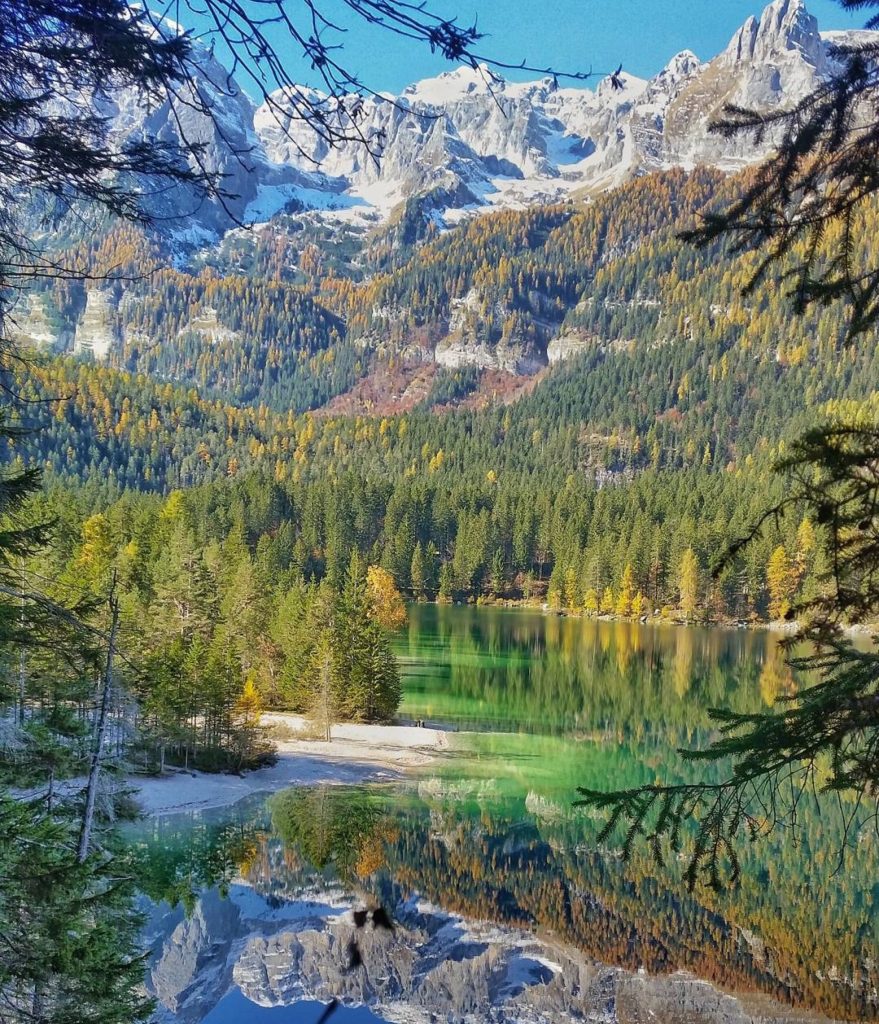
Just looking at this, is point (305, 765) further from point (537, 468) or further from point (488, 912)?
point (537, 468)

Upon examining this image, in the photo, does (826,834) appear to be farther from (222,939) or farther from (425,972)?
(222,939)

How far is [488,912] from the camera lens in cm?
2014

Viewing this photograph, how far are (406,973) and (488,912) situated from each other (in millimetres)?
2683

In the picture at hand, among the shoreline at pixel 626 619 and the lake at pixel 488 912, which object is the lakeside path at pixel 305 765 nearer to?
the lake at pixel 488 912

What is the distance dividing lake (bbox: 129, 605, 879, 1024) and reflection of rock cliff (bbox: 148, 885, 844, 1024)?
4cm

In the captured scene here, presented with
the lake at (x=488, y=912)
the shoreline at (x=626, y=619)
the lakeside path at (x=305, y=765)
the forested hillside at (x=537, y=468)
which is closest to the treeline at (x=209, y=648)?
the lakeside path at (x=305, y=765)

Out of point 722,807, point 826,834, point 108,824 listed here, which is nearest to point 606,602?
point 826,834

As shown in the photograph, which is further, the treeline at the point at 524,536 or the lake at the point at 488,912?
the treeline at the point at 524,536

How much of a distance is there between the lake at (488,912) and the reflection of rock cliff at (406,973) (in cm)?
4

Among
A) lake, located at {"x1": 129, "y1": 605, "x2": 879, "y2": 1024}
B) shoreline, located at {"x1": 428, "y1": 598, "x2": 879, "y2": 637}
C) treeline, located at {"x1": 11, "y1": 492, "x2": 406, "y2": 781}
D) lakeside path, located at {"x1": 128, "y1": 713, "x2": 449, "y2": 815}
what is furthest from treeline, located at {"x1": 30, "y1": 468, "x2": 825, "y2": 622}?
lake, located at {"x1": 129, "y1": 605, "x2": 879, "y2": 1024}

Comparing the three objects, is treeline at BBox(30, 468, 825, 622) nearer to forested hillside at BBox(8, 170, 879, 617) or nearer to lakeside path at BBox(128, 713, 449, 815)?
forested hillside at BBox(8, 170, 879, 617)

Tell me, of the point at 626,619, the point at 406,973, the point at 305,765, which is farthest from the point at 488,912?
the point at 626,619

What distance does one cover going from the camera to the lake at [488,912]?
16.8 meters

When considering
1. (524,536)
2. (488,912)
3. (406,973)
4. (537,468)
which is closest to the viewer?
(406,973)
